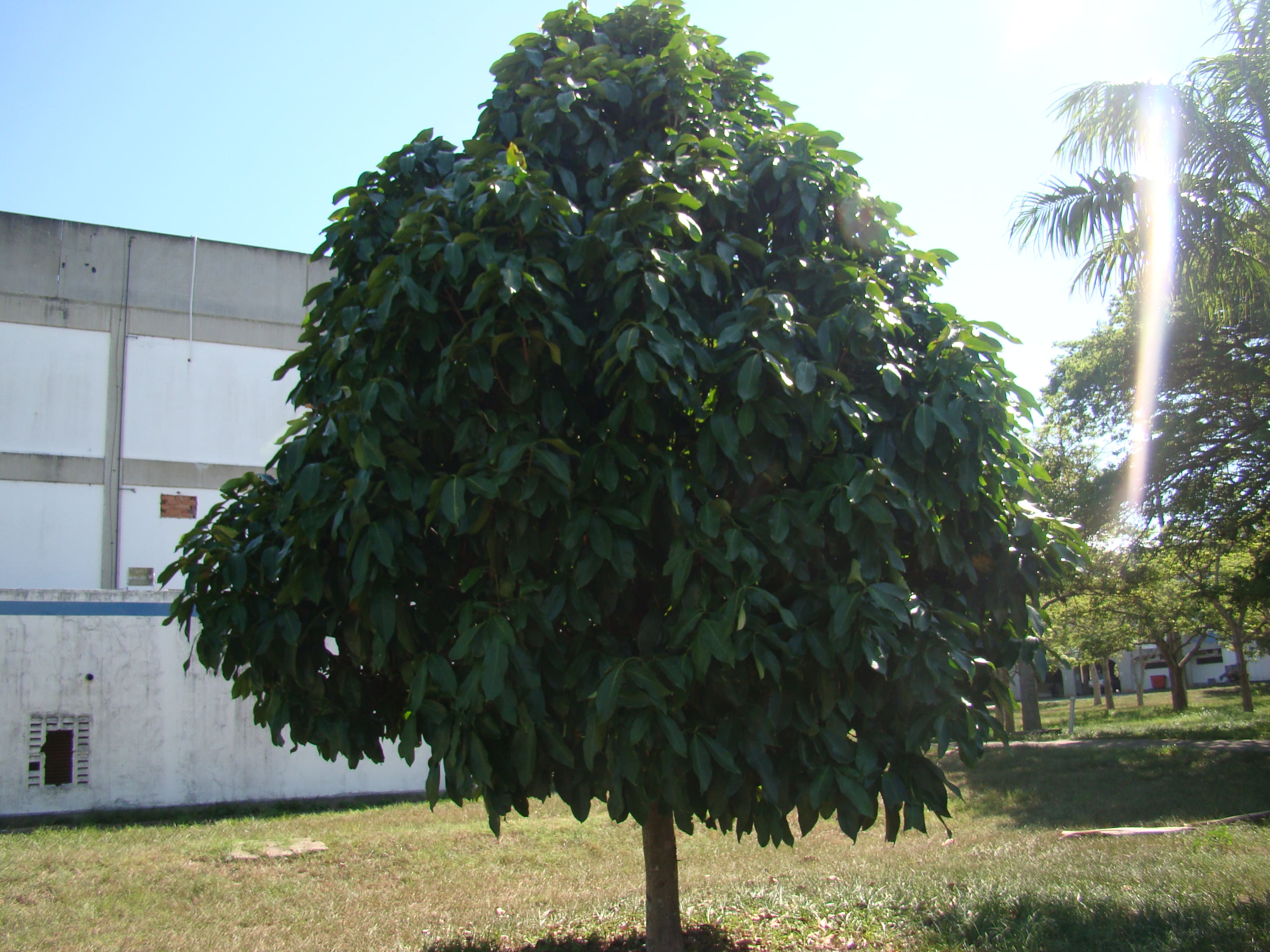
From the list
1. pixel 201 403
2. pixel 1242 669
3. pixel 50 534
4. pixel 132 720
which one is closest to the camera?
pixel 132 720

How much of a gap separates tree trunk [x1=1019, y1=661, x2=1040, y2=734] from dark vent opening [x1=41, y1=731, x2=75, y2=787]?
22456mm

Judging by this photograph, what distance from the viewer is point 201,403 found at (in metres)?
20.1

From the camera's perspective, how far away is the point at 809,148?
15.7 feet

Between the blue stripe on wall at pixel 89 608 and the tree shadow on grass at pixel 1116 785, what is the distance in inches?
537

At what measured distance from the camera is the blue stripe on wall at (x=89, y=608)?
1595 cm

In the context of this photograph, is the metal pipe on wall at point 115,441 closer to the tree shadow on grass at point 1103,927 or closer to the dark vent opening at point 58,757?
the dark vent opening at point 58,757

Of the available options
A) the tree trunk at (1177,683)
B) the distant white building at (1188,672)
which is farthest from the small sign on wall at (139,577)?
the distant white building at (1188,672)

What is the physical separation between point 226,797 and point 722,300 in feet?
51.5

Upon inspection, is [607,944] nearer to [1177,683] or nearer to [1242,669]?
[1242,669]

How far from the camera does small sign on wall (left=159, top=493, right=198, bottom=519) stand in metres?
19.6

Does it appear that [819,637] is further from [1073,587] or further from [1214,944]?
[1073,587]

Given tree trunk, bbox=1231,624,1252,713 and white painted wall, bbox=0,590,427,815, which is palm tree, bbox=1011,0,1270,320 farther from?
tree trunk, bbox=1231,624,1252,713

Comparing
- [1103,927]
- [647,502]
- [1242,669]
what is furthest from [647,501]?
[1242,669]

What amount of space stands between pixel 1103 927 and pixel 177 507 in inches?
728
